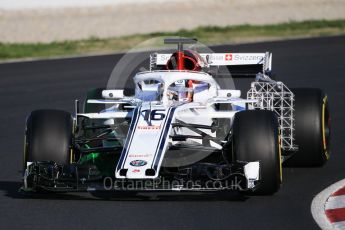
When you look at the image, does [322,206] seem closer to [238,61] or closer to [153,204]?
[153,204]

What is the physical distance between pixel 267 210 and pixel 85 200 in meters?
Result: 1.88

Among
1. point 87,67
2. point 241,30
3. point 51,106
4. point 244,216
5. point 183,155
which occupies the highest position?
point 241,30

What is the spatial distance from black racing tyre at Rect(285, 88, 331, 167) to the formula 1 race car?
0.01 metres

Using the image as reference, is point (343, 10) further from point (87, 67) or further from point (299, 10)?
point (87, 67)

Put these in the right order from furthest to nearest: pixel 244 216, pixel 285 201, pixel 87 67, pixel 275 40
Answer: pixel 275 40 < pixel 87 67 < pixel 285 201 < pixel 244 216

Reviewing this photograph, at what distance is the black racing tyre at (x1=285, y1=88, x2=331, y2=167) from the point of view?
11.9m

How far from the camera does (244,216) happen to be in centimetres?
942

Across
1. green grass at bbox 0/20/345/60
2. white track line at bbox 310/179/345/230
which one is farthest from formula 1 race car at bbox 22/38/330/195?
green grass at bbox 0/20/345/60

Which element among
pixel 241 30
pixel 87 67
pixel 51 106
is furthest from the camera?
pixel 241 30

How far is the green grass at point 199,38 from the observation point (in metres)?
25.6

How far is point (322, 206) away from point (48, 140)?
2.90 m

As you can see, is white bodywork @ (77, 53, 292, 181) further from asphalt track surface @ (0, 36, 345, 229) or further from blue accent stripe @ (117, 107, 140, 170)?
asphalt track surface @ (0, 36, 345, 229)

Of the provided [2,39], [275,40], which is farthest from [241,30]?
[2,39]

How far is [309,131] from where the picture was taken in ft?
39.0
